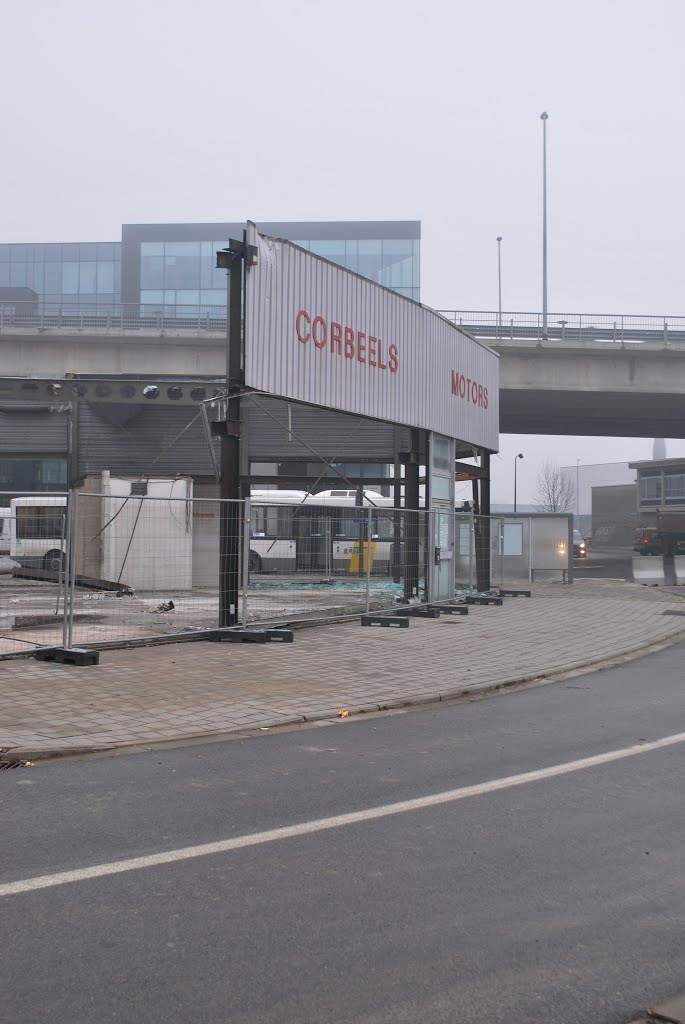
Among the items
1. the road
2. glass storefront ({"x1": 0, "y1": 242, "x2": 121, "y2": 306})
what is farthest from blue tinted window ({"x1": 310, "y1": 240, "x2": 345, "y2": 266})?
the road

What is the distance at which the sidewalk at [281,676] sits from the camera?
716 cm

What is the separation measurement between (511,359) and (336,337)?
20.1 metres

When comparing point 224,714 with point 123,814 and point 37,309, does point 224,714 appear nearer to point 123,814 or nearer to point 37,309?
point 123,814

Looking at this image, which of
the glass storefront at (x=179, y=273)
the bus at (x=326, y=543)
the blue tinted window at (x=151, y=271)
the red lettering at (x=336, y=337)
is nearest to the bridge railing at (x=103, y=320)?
the red lettering at (x=336, y=337)

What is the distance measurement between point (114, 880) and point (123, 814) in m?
1.00

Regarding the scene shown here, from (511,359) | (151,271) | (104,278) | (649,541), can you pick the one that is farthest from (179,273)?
(649,541)

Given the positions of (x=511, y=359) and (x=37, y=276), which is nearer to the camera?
(x=511, y=359)

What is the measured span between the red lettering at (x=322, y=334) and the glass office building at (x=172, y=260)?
55219mm

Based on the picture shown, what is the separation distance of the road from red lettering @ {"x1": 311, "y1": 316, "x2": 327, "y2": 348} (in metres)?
8.77

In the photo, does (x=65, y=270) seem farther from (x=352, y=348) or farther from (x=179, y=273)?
(x=352, y=348)

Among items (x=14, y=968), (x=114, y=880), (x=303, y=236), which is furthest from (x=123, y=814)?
(x=303, y=236)

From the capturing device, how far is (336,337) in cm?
1508

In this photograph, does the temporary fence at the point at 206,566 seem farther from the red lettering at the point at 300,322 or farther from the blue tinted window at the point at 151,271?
the blue tinted window at the point at 151,271

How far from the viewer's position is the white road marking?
407 centimetres
